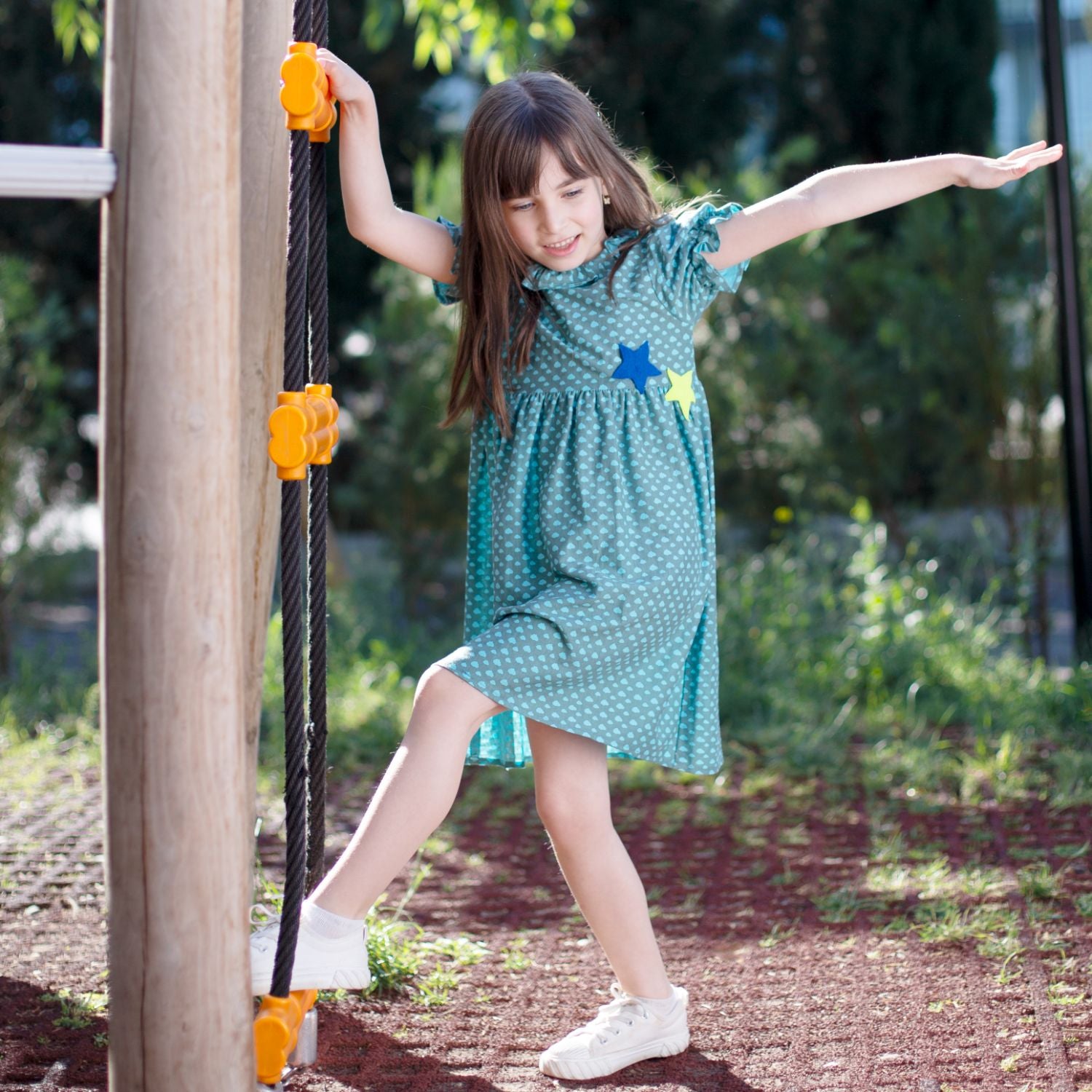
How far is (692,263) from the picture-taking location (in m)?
2.24

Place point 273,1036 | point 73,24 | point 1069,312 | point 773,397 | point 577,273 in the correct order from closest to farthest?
1. point 273,1036
2. point 577,273
3. point 1069,312
4. point 73,24
5. point 773,397

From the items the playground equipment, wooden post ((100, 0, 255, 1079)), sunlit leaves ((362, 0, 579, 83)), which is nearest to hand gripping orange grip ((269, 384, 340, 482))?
the playground equipment

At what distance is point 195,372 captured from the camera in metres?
1.61

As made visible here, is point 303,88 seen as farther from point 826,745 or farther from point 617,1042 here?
point 826,745

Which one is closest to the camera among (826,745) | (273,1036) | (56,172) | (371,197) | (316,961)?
(56,172)

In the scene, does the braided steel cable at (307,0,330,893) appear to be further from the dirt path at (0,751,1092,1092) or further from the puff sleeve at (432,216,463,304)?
the dirt path at (0,751,1092,1092)

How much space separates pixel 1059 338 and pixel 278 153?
3.21m

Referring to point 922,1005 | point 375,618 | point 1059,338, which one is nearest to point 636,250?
point 922,1005

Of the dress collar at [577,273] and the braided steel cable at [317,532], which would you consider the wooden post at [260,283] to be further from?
the dress collar at [577,273]

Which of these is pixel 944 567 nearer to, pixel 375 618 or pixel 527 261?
pixel 375 618

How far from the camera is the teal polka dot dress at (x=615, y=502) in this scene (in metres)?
2.06

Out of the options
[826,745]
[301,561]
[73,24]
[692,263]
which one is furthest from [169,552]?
[73,24]

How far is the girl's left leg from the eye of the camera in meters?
2.09

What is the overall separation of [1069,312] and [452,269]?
2.82 metres
